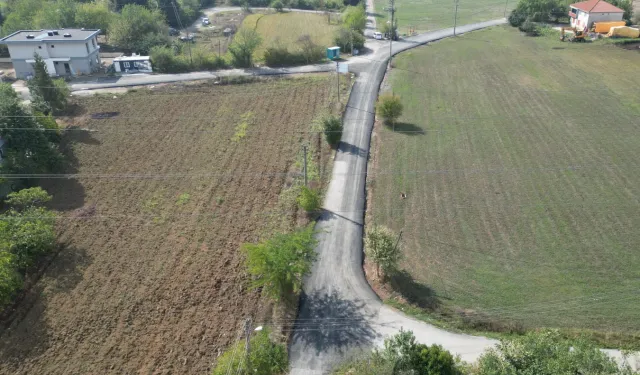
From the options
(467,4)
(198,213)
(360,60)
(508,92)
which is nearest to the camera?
(198,213)

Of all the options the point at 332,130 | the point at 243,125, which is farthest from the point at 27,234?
the point at 332,130

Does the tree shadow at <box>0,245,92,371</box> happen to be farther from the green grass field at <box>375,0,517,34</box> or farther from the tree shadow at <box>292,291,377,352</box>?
the green grass field at <box>375,0,517,34</box>

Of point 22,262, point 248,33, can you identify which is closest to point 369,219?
point 22,262

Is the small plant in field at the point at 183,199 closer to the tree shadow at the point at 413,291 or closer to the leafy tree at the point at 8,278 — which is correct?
the leafy tree at the point at 8,278

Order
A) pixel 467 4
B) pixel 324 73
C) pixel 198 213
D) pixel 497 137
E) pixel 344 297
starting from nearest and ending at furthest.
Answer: pixel 344 297, pixel 198 213, pixel 497 137, pixel 324 73, pixel 467 4

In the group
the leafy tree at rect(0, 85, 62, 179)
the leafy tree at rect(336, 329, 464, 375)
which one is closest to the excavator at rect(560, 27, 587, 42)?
the leafy tree at rect(336, 329, 464, 375)

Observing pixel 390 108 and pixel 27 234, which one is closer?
pixel 27 234

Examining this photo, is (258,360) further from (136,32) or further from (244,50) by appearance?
(136,32)

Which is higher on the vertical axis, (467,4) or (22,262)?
(467,4)

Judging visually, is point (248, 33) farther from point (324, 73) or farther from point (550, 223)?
point (550, 223)
